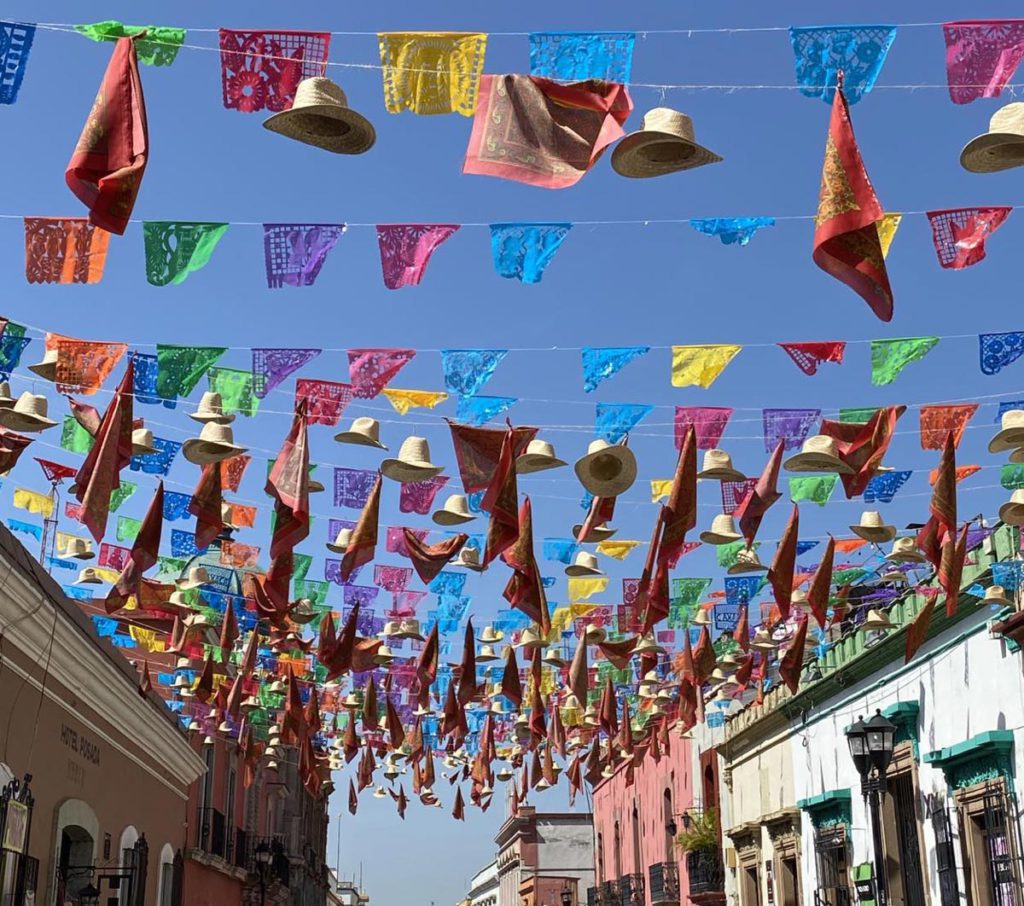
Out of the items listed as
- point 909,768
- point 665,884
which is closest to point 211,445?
point 909,768

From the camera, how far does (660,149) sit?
6.76 meters

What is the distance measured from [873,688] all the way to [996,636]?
A: 170 inches

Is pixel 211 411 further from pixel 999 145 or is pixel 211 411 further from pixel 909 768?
pixel 909 768

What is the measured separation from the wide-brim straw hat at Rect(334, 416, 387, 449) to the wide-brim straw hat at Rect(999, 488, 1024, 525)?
570 cm

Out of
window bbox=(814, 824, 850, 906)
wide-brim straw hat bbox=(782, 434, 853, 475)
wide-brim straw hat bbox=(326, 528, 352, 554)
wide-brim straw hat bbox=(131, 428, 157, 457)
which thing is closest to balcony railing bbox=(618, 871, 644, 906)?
window bbox=(814, 824, 850, 906)

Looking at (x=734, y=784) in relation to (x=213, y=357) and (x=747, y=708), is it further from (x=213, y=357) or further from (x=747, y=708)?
(x=213, y=357)

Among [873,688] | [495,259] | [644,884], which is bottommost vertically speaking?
[644,884]

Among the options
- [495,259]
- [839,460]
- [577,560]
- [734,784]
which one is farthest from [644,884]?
[495,259]

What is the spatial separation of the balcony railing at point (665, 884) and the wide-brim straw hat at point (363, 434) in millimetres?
25476

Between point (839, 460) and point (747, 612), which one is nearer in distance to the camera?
point (839, 460)

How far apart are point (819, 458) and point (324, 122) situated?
5284 millimetres

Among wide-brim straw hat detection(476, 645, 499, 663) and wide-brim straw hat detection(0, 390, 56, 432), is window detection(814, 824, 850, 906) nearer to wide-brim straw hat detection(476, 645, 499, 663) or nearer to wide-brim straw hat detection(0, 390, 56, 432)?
wide-brim straw hat detection(476, 645, 499, 663)

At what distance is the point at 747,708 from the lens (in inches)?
1046

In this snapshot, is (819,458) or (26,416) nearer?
(26,416)
